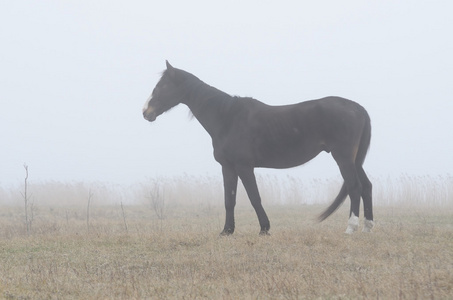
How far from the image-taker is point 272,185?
2625cm

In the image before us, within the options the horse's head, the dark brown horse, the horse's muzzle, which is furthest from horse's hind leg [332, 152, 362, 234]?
the horse's muzzle

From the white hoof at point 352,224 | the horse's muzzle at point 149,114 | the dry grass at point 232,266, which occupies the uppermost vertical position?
the horse's muzzle at point 149,114

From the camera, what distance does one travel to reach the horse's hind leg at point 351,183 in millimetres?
8492

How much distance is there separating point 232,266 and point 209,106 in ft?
12.9

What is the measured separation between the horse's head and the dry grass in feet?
7.47

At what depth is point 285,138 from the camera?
8711mm

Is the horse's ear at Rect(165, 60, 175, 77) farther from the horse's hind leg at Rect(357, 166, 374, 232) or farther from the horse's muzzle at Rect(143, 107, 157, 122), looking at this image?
the horse's hind leg at Rect(357, 166, 374, 232)

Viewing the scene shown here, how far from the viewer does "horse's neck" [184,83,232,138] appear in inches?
360

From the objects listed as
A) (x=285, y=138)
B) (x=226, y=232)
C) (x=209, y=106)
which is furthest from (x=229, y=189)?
(x=209, y=106)

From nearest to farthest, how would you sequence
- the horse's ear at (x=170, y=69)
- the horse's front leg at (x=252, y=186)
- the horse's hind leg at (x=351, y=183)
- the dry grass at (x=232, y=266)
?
the dry grass at (x=232, y=266) → the horse's hind leg at (x=351, y=183) → the horse's front leg at (x=252, y=186) → the horse's ear at (x=170, y=69)

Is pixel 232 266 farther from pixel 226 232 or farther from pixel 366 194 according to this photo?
pixel 366 194

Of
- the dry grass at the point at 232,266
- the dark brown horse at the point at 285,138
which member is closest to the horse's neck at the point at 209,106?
the dark brown horse at the point at 285,138

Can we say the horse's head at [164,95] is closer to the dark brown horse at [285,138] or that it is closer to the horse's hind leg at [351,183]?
the dark brown horse at [285,138]

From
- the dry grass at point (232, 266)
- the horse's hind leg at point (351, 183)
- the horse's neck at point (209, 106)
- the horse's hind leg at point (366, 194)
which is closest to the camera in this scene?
the dry grass at point (232, 266)
